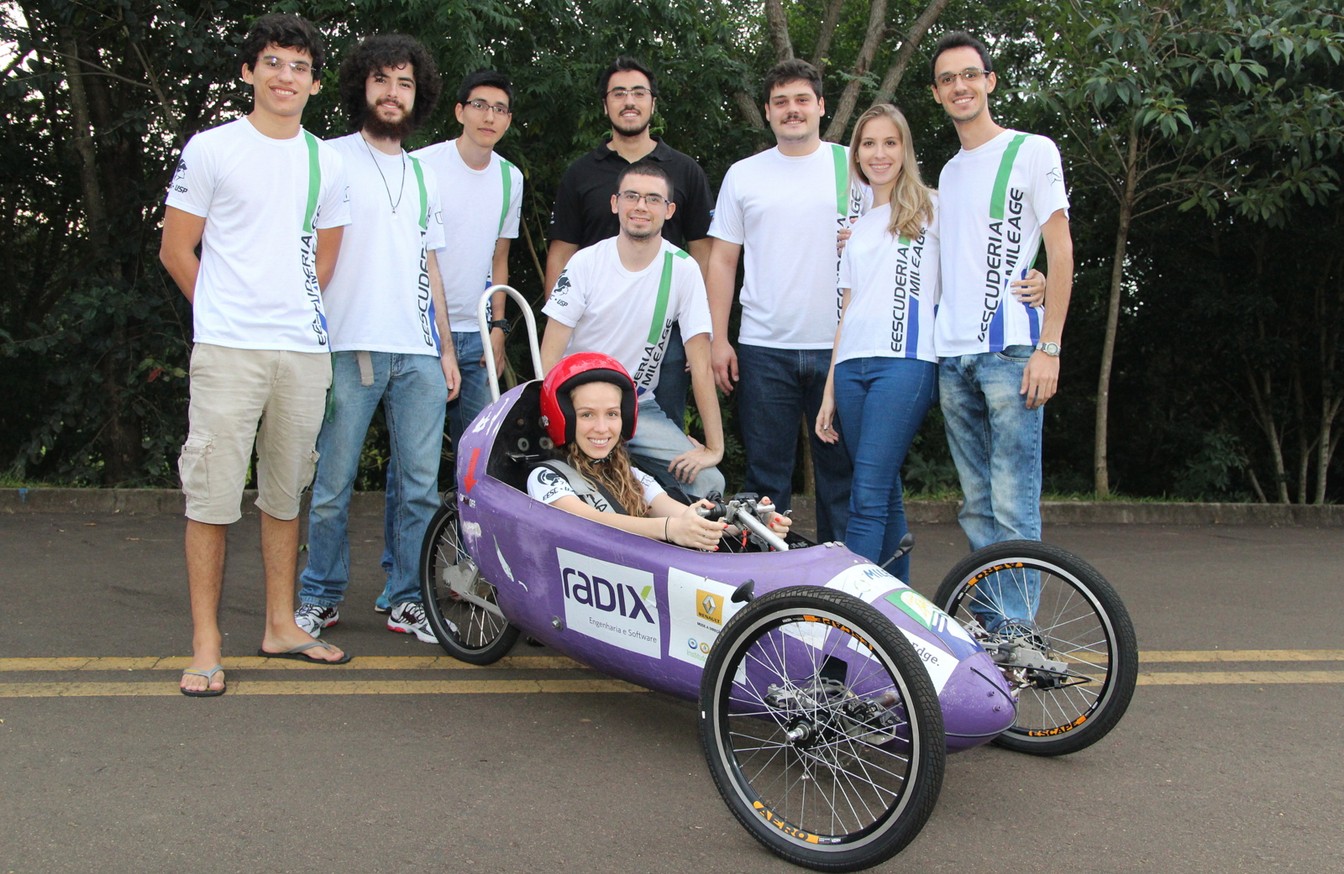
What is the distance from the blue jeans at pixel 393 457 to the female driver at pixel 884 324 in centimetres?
166

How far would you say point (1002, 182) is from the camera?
13.9 ft

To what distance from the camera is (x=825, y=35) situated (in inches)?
382

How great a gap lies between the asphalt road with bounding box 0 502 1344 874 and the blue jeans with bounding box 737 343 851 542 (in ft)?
3.73

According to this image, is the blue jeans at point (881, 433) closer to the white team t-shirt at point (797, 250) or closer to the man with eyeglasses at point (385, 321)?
the white team t-shirt at point (797, 250)

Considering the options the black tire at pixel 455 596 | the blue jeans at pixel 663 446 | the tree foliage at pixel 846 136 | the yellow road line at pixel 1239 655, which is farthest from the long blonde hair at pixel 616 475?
the tree foliage at pixel 846 136

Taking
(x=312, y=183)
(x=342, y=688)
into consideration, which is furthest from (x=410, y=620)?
(x=312, y=183)

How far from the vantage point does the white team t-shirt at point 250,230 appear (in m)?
4.14

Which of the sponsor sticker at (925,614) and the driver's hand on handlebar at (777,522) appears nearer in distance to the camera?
the sponsor sticker at (925,614)

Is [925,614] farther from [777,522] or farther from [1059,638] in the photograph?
[1059,638]

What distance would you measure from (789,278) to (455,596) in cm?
186

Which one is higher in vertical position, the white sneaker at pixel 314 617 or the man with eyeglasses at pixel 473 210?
the man with eyeglasses at pixel 473 210

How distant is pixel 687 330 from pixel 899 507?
1091 mm

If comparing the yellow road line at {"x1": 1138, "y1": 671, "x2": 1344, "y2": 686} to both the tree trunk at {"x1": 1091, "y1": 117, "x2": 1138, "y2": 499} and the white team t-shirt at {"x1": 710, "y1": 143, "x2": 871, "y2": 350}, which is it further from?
the tree trunk at {"x1": 1091, "y1": 117, "x2": 1138, "y2": 499}

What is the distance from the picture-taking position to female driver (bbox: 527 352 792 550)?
4.03 metres
